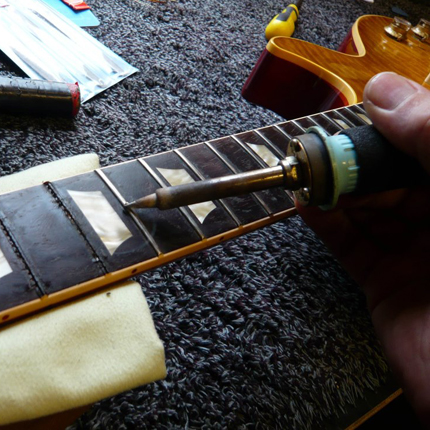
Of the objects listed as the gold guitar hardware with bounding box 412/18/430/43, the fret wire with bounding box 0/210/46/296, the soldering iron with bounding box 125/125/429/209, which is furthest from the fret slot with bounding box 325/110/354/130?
the gold guitar hardware with bounding box 412/18/430/43

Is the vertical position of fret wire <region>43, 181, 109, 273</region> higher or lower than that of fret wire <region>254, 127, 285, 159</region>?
lower

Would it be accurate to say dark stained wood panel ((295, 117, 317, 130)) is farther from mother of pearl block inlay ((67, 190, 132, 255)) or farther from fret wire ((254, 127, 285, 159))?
mother of pearl block inlay ((67, 190, 132, 255))

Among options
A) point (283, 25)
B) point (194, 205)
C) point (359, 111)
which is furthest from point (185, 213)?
point (283, 25)

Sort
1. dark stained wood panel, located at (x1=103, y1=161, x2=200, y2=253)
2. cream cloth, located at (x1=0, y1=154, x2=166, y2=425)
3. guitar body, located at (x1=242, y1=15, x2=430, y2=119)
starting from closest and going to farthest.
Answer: cream cloth, located at (x1=0, y1=154, x2=166, y2=425)
dark stained wood panel, located at (x1=103, y1=161, x2=200, y2=253)
guitar body, located at (x1=242, y1=15, x2=430, y2=119)

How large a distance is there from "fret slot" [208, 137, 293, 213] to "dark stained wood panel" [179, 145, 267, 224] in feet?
0.04

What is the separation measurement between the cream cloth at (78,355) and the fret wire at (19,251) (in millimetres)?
24

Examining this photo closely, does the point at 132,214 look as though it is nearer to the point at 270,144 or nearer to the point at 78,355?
the point at 78,355

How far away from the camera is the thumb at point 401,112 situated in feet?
1.41

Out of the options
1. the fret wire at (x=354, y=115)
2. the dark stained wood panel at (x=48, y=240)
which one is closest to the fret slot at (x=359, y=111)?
the fret wire at (x=354, y=115)

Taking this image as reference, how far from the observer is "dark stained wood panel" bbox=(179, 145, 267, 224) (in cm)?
49

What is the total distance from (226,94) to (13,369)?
72cm

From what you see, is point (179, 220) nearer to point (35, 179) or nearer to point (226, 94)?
point (35, 179)

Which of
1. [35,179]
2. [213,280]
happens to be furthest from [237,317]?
[35,179]

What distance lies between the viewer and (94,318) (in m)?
0.36
